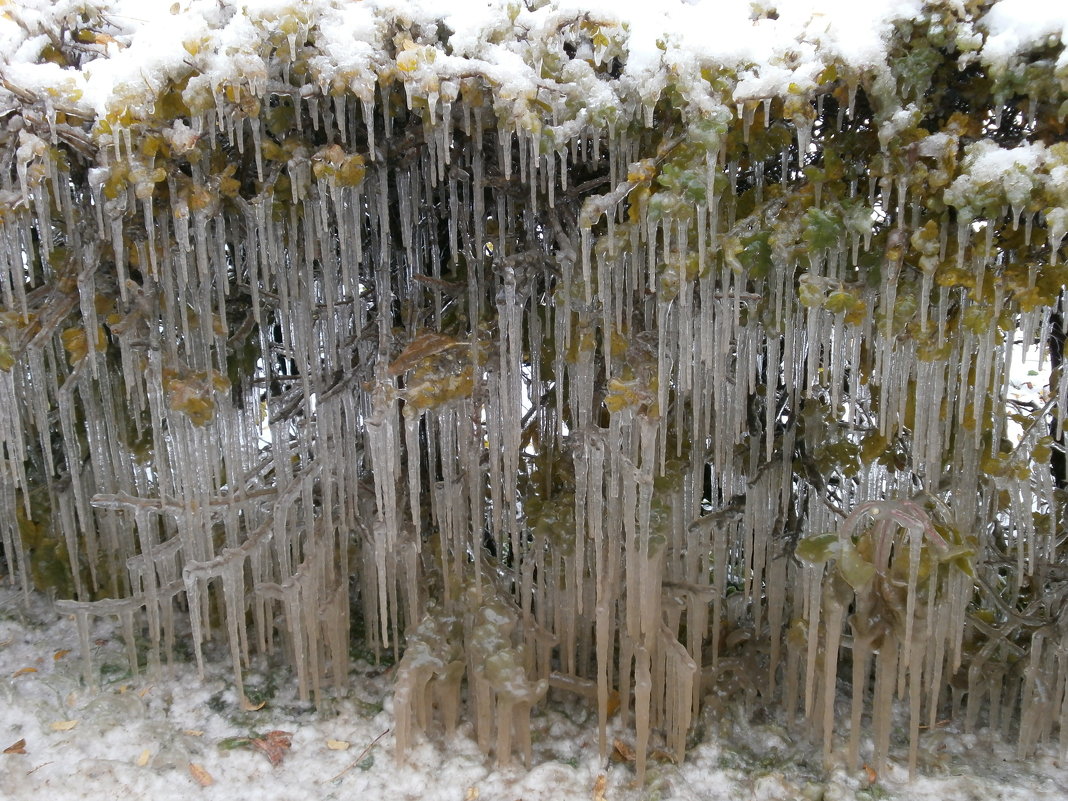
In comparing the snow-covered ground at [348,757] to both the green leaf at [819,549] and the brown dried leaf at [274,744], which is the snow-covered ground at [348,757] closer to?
the brown dried leaf at [274,744]

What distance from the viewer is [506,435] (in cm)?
304

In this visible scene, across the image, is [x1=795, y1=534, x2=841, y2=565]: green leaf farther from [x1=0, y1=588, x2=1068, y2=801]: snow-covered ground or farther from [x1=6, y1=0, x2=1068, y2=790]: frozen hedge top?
[x1=0, y1=588, x2=1068, y2=801]: snow-covered ground

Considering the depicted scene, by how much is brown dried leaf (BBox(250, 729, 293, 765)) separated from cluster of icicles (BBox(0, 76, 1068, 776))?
0.99 ft

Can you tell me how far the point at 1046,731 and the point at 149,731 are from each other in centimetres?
376

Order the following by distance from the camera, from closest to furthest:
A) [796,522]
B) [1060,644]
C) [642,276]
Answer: [642,276] < [1060,644] < [796,522]

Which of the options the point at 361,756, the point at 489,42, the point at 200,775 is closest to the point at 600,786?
the point at 361,756

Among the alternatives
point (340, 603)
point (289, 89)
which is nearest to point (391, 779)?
point (340, 603)

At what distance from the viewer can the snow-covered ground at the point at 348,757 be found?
10.6 ft

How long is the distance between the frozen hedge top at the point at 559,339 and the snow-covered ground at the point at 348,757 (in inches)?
5.5

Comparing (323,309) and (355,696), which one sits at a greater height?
(323,309)

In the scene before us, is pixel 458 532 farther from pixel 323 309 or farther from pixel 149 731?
pixel 149 731

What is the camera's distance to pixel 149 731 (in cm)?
349

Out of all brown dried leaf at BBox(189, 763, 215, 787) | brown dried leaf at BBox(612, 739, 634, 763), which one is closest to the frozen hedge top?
brown dried leaf at BBox(612, 739, 634, 763)

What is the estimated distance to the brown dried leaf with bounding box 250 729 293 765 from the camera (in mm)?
3400
